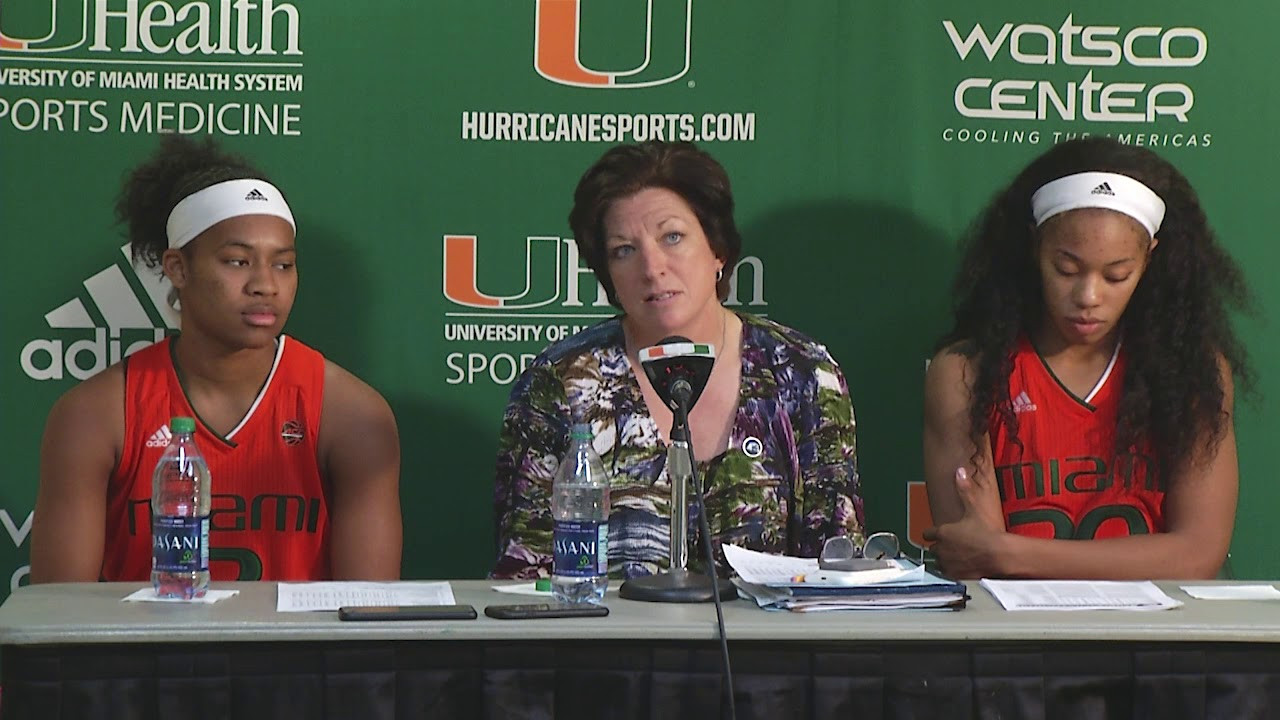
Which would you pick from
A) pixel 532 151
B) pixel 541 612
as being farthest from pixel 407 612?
pixel 532 151

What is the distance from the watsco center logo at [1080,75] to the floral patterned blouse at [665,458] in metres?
0.95

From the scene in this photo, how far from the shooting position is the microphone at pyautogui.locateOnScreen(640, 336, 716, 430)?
7.04 ft

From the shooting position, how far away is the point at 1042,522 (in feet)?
10.2

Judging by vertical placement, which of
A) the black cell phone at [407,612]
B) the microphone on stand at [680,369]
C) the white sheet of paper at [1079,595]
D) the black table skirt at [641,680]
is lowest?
the black table skirt at [641,680]

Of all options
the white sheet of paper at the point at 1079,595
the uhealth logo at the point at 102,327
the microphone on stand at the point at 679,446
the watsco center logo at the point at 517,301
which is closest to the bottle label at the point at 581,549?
the microphone on stand at the point at 679,446

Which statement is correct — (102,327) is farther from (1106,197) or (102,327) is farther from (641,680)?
(1106,197)

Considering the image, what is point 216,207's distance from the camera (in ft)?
9.91

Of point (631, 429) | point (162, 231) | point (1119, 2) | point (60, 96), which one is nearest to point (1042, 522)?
point (631, 429)

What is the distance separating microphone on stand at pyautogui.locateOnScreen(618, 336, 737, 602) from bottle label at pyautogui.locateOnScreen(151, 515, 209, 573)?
0.63 meters

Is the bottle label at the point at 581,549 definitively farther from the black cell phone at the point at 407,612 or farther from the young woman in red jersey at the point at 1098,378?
the young woman in red jersey at the point at 1098,378

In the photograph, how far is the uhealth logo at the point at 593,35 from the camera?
347 cm

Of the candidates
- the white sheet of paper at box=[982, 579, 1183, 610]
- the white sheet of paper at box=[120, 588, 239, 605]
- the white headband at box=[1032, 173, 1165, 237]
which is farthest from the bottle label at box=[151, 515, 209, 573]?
the white headband at box=[1032, 173, 1165, 237]

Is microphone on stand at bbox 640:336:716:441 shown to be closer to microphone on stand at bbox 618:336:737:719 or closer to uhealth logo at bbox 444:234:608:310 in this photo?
microphone on stand at bbox 618:336:737:719

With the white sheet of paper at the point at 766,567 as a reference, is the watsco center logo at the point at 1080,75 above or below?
above
